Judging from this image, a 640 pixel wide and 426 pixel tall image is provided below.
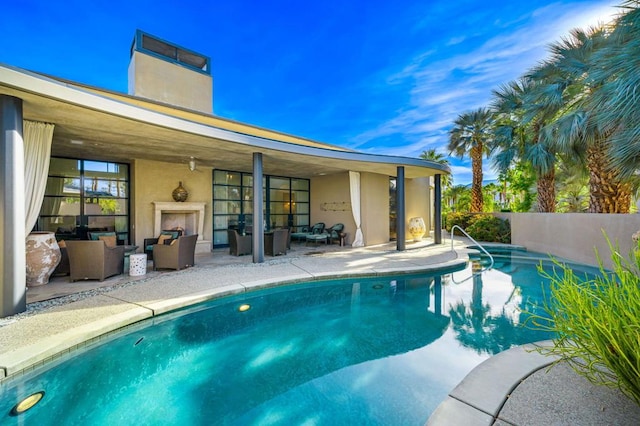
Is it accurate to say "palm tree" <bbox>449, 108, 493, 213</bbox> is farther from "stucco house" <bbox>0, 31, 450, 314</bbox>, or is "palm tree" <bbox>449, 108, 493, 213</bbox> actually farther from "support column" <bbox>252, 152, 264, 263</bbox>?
"support column" <bbox>252, 152, 264, 263</bbox>

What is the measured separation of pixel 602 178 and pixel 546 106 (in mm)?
2727

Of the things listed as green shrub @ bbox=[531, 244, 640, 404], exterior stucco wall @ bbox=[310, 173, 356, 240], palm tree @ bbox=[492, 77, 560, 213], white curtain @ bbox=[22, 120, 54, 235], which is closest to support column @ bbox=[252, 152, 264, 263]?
white curtain @ bbox=[22, 120, 54, 235]

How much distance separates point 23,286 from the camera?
13.1ft

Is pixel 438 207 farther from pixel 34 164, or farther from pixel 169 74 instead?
pixel 169 74

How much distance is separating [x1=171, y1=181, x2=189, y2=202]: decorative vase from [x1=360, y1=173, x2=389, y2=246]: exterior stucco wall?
6298mm

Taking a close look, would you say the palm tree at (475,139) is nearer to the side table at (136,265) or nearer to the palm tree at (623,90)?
the palm tree at (623,90)

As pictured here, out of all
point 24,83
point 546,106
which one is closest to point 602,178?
point 546,106

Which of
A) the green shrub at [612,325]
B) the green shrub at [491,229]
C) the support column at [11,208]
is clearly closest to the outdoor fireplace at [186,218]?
the support column at [11,208]

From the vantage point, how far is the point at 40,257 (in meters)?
5.27

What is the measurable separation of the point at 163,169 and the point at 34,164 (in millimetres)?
4422

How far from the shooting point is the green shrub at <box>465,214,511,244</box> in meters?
12.3

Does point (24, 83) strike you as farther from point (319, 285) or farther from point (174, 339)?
point (319, 285)

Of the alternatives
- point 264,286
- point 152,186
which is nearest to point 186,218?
point 152,186

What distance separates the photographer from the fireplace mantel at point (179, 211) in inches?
345
